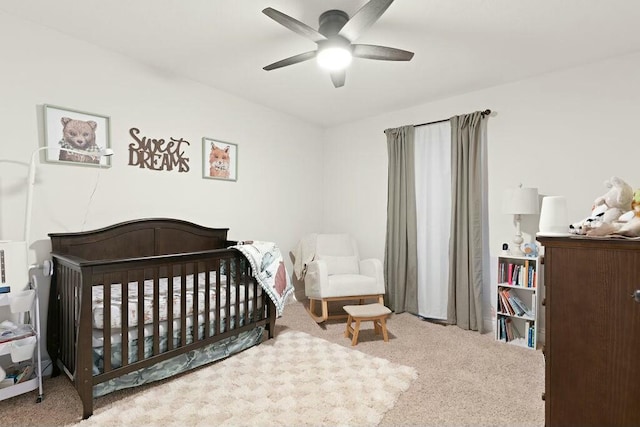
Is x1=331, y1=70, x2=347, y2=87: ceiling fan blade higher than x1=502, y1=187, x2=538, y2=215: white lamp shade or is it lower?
higher

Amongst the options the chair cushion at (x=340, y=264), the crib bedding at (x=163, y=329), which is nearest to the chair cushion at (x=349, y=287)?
the chair cushion at (x=340, y=264)

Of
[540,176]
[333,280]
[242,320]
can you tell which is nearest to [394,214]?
[333,280]

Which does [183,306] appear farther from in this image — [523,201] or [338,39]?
[523,201]

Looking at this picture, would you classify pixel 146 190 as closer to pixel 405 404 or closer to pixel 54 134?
pixel 54 134

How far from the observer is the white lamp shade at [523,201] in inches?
104

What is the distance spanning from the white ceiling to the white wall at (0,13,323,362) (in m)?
0.17

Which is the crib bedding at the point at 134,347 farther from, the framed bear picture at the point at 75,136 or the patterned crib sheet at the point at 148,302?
the framed bear picture at the point at 75,136

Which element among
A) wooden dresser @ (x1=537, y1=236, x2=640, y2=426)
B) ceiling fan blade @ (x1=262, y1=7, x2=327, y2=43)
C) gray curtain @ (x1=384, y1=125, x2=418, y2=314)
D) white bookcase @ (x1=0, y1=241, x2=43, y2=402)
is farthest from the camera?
gray curtain @ (x1=384, y1=125, x2=418, y2=314)

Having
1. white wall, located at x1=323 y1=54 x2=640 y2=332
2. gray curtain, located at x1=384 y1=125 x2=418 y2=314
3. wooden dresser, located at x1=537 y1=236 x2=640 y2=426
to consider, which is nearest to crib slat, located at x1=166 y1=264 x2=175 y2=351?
wooden dresser, located at x1=537 y1=236 x2=640 y2=426

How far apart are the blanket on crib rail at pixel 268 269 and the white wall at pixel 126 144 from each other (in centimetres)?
84

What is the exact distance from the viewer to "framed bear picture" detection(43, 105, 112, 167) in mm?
2152

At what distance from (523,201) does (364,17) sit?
1972mm

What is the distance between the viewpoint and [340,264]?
361 centimetres

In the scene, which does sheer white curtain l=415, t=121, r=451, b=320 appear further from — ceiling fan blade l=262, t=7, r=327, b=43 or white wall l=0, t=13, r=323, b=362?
ceiling fan blade l=262, t=7, r=327, b=43
